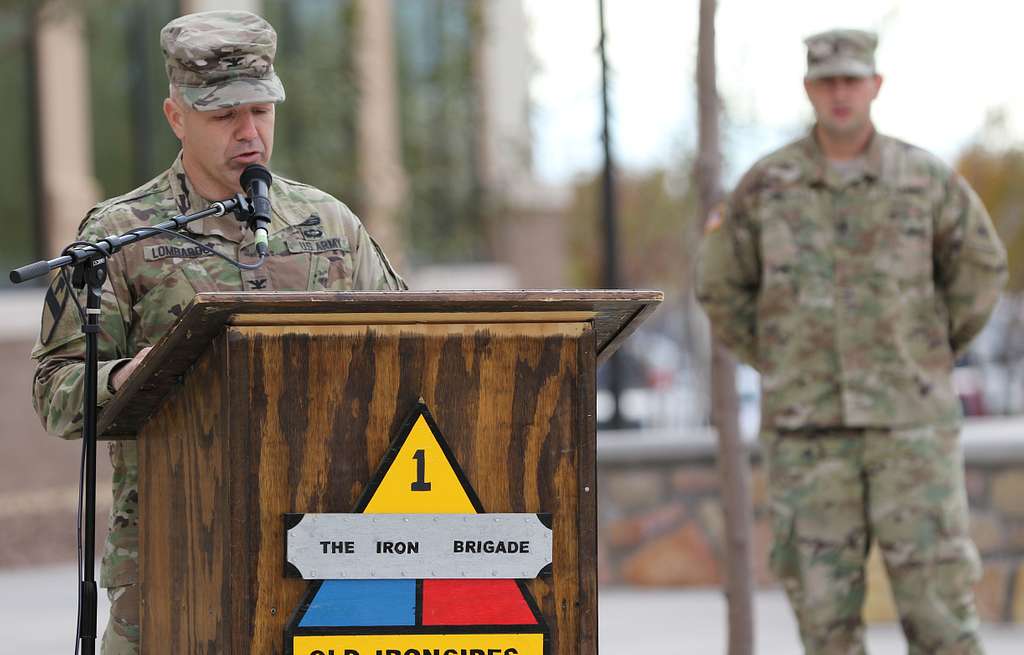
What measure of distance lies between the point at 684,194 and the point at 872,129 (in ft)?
57.0

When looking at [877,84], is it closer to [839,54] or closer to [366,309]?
[839,54]

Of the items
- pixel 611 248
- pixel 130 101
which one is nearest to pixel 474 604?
pixel 611 248

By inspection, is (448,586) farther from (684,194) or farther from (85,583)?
(684,194)

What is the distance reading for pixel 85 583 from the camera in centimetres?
297

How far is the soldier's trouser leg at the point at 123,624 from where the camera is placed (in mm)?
3250

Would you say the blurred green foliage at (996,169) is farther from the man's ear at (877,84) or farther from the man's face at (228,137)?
the man's face at (228,137)

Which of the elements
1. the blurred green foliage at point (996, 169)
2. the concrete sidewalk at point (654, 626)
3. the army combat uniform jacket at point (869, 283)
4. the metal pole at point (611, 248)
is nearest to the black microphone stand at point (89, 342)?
the army combat uniform jacket at point (869, 283)

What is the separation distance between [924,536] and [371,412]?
3.01 meters

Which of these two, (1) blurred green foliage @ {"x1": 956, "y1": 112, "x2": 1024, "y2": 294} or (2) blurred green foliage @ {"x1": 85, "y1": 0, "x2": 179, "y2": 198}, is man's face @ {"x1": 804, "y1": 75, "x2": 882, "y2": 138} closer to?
(2) blurred green foliage @ {"x1": 85, "y1": 0, "x2": 179, "y2": 198}

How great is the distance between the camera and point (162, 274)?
3311 mm

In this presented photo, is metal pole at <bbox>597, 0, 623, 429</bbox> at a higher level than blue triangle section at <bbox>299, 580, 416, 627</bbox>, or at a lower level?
higher

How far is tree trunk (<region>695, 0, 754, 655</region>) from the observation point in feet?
19.6

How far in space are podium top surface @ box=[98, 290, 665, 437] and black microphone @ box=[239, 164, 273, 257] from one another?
1.04 feet

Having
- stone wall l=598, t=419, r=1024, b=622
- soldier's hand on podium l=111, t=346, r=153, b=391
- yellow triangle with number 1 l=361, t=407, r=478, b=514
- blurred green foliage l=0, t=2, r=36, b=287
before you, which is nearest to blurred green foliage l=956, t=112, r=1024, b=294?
blurred green foliage l=0, t=2, r=36, b=287
